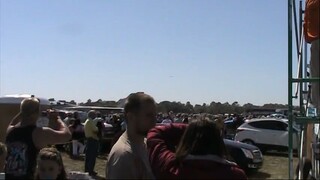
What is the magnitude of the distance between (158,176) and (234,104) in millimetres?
92290

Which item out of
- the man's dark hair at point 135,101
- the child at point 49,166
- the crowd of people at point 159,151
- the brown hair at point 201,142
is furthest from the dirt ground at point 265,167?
the brown hair at point 201,142

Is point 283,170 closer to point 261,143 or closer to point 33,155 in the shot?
point 261,143

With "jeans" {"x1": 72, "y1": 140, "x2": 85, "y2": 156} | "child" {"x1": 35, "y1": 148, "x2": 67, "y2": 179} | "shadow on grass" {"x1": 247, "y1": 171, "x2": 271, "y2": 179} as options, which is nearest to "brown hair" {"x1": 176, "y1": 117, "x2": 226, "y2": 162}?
"child" {"x1": 35, "y1": 148, "x2": 67, "y2": 179}

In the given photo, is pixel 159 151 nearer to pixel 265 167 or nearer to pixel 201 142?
pixel 201 142

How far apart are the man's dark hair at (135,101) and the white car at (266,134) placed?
1818 centimetres

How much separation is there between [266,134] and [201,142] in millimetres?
18442

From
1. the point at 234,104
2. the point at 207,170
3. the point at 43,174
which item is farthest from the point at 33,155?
the point at 234,104

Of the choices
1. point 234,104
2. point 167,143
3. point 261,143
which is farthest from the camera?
point 234,104

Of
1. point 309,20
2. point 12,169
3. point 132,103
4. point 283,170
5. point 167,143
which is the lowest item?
point 283,170

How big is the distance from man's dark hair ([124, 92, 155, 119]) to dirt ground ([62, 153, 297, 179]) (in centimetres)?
1040

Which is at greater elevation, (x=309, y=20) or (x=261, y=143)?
(x=309, y=20)

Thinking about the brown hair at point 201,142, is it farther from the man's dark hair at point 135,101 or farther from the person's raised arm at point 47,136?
the person's raised arm at point 47,136

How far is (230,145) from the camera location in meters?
14.7

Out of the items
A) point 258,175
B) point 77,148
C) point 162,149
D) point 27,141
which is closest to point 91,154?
point 258,175
